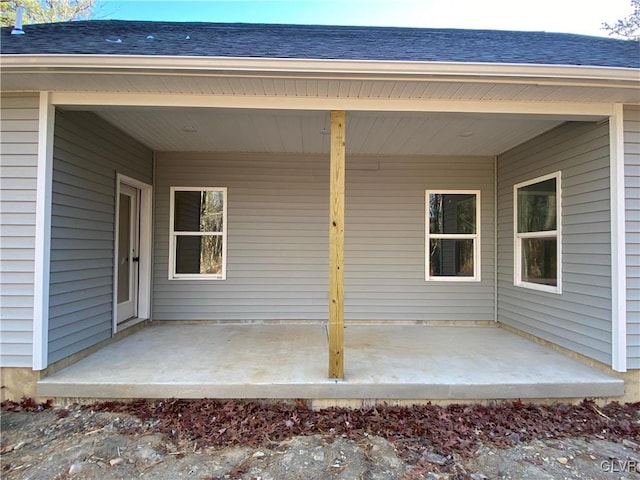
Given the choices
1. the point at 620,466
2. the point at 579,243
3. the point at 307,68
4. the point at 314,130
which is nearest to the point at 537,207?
the point at 579,243

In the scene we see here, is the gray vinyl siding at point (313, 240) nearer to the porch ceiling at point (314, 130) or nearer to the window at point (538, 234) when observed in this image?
the porch ceiling at point (314, 130)

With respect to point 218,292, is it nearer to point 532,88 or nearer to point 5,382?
point 5,382

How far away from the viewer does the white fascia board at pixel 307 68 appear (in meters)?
2.54

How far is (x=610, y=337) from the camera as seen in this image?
3035mm

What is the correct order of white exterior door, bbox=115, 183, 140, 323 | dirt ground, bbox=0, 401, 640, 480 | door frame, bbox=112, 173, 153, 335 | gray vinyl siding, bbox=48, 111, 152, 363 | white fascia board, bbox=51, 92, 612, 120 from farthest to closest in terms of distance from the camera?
1. door frame, bbox=112, 173, 153, 335
2. white exterior door, bbox=115, 183, 140, 323
3. gray vinyl siding, bbox=48, 111, 152, 363
4. white fascia board, bbox=51, 92, 612, 120
5. dirt ground, bbox=0, 401, 640, 480

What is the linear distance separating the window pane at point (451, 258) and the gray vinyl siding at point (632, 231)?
2.09 meters

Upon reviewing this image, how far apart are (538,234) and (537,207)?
1.15ft

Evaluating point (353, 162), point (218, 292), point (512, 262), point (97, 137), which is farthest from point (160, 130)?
point (512, 262)

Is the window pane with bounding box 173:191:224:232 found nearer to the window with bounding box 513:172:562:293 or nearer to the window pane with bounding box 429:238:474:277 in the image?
the window pane with bounding box 429:238:474:277

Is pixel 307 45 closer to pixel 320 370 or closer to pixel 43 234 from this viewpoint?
pixel 43 234

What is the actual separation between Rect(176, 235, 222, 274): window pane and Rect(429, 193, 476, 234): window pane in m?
3.26

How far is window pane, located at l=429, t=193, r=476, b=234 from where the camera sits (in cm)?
498

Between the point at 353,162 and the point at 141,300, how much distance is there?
12.2ft

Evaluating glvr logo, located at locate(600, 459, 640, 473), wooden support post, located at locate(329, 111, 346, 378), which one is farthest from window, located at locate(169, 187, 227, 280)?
glvr logo, located at locate(600, 459, 640, 473)
